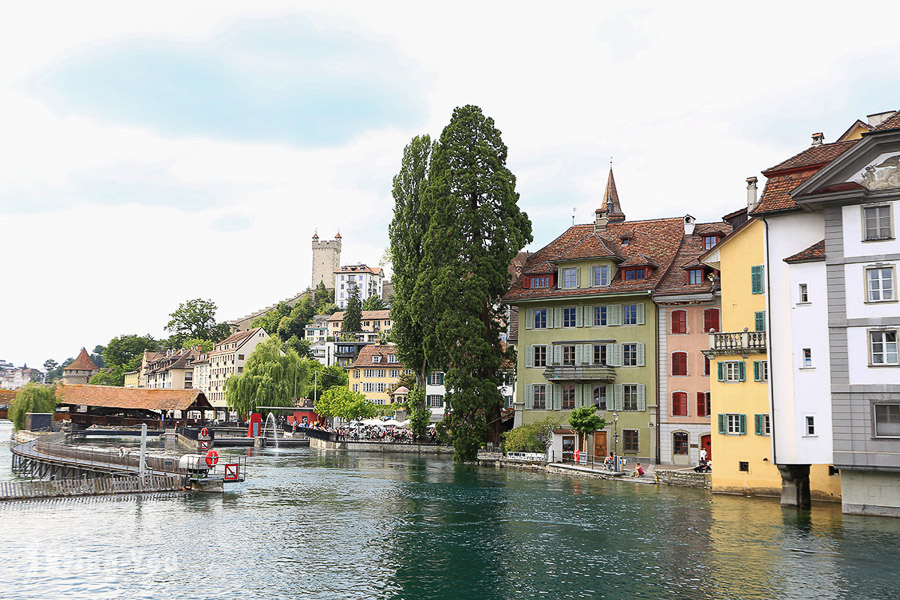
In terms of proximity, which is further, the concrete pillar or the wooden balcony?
the wooden balcony

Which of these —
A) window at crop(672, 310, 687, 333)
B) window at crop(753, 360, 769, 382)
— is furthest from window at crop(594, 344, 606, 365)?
window at crop(753, 360, 769, 382)

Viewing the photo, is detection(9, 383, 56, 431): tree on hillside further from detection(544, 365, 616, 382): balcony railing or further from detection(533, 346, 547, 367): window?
detection(544, 365, 616, 382): balcony railing

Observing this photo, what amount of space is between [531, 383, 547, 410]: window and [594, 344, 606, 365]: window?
4206 mm

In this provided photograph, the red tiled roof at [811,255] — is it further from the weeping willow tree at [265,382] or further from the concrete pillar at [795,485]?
the weeping willow tree at [265,382]

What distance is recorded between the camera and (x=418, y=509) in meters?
33.2

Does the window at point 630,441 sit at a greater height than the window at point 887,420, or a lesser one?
lesser

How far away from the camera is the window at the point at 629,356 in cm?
5138

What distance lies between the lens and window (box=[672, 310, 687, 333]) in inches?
1951

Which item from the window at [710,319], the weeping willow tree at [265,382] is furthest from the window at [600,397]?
the weeping willow tree at [265,382]

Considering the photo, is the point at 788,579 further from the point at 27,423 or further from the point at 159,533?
the point at 27,423

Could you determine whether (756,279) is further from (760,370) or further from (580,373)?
(580,373)

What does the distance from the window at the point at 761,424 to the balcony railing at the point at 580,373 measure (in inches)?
635

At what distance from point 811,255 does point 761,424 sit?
8.18 metres

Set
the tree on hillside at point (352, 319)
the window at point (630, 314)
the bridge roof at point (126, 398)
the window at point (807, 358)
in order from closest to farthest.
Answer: the window at point (807, 358)
the window at point (630, 314)
the bridge roof at point (126, 398)
the tree on hillside at point (352, 319)
